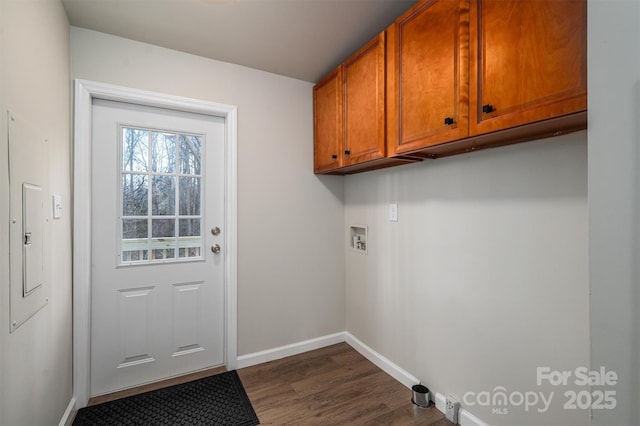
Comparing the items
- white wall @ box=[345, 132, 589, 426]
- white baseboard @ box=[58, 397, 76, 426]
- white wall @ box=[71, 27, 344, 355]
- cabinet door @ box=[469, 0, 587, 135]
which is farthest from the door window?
cabinet door @ box=[469, 0, 587, 135]

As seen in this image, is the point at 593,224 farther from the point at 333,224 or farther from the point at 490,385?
the point at 333,224

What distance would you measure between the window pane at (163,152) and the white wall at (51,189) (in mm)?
483

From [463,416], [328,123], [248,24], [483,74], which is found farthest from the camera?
[328,123]

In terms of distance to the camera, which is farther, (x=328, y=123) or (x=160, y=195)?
(x=328, y=123)

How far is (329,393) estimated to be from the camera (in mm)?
2016

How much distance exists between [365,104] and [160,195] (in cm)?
159

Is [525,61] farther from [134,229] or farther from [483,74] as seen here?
[134,229]

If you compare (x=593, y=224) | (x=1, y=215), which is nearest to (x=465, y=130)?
(x=593, y=224)

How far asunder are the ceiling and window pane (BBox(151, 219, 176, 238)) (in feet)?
4.06

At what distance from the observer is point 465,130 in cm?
134

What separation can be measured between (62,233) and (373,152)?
188 cm

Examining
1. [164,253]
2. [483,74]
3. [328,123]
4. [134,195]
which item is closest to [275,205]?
[328,123]

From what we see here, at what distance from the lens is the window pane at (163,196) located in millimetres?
2166

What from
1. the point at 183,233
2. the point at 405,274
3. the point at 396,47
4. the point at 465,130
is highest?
the point at 396,47
